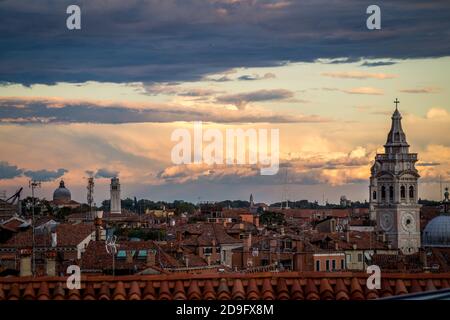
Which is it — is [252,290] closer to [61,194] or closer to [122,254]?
[122,254]

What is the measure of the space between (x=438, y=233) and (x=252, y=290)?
63657 mm

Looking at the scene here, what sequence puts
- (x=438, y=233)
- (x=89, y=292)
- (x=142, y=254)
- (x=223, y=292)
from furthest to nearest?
(x=438, y=233)
(x=142, y=254)
(x=89, y=292)
(x=223, y=292)

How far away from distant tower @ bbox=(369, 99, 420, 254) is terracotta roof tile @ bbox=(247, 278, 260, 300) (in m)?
74.0

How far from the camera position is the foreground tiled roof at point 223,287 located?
12.4m

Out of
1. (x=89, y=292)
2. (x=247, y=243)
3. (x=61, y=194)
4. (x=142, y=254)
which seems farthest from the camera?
(x=61, y=194)

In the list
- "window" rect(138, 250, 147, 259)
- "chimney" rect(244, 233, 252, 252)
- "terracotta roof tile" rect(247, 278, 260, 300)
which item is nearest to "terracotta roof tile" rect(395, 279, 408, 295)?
"terracotta roof tile" rect(247, 278, 260, 300)

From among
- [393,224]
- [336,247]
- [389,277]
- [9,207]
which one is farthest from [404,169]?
[389,277]

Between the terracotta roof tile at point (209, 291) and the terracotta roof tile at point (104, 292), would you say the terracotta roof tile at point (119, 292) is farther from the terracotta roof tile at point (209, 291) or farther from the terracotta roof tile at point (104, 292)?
the terracotta roof tile at point (209, 291)

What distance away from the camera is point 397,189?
90.6 m

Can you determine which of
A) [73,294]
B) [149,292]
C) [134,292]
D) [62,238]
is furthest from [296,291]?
[62,238]

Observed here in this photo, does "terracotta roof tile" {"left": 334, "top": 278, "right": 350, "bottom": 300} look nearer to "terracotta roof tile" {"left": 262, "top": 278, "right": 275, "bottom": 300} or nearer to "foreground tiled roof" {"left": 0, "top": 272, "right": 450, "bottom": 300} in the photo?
"foreground tiled roof" {"left": 0, "top": 272, "right": 450, "bottom": 300}

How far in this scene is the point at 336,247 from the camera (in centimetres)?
5038
